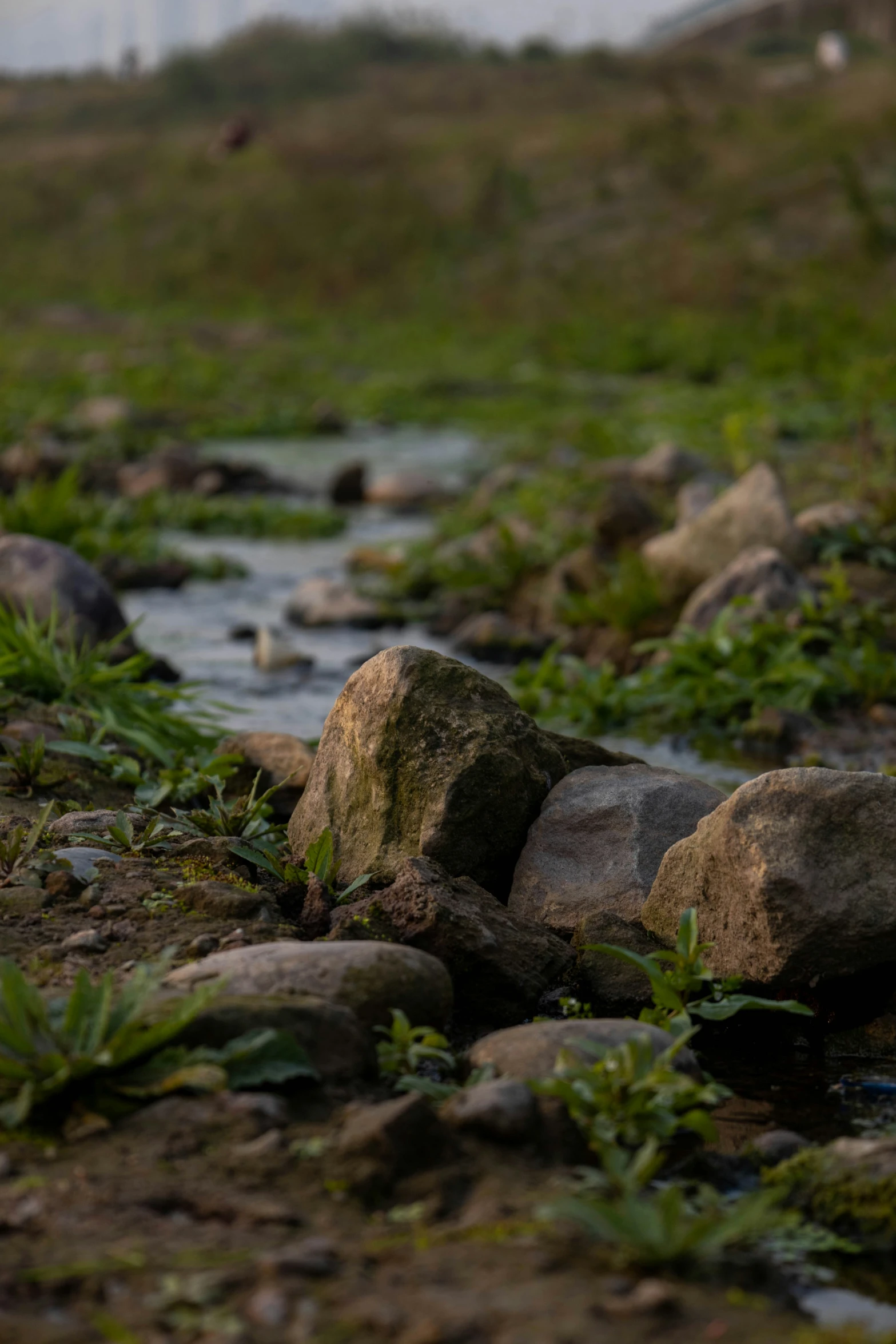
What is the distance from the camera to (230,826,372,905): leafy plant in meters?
3.45

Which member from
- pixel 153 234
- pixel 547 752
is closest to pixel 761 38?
pixel 153 234

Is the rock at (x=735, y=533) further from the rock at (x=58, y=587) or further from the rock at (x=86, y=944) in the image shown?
the rock at (x=86, y=944)

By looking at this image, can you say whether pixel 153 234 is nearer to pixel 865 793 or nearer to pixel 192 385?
pixel 192 385

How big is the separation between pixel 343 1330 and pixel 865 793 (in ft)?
5.81

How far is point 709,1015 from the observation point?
3012 mm

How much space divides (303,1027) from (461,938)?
21.6 inches

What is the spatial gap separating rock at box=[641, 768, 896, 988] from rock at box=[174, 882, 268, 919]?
1001 millimetres

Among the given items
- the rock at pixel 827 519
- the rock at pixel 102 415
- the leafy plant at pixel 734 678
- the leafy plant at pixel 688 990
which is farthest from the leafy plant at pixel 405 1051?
the rock at pixel 102 415

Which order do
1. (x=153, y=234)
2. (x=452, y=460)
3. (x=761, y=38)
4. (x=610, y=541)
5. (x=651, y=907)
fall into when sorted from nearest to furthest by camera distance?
(x=651, y=907) < (x=610, y=541) < (x=452, y=460) < (x=153, y=234) < (x=761, y=38)

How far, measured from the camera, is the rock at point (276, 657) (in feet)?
23.1

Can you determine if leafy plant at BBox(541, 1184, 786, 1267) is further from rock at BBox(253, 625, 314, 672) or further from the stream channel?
rock at BBox(253, 625, 314, 672)

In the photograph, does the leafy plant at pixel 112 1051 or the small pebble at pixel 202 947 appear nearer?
the leafy plant at pixel 112 1051

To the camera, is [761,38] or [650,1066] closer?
[650,1066]

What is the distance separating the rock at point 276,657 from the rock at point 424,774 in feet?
10.9
